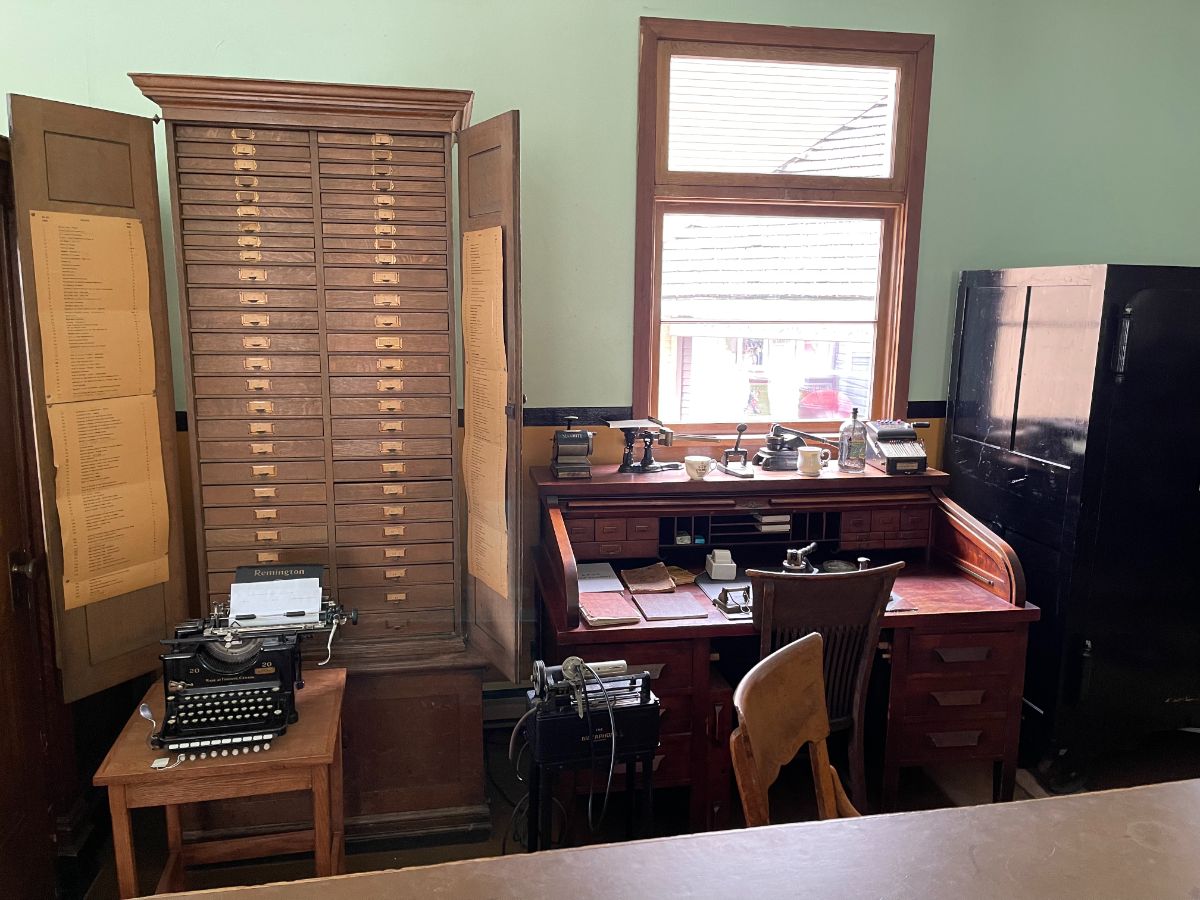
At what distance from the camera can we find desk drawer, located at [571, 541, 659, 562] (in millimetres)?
2994

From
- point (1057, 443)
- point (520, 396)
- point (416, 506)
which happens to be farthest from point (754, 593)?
point (1057, 443)

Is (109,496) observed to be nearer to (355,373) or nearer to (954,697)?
(355,373)

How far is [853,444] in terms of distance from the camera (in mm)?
3281

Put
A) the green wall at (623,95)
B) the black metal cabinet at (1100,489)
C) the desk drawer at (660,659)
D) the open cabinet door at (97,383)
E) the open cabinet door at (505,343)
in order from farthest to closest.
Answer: the green wall at (623,95), the black metal cabinet at (1100,489), the desk drawer at (660,659), the open cabinet door at (505,343), the open cabinet door at (97,383)

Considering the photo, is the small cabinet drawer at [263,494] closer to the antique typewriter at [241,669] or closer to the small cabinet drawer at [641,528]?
the antique typewriter at [241,669]

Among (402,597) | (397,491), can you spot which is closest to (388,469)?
(397,491)

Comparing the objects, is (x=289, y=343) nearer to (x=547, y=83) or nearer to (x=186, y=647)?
(x=186, y=647)

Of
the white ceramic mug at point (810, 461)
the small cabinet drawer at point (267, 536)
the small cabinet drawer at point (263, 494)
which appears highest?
the white ceramic mug at point (810, 461)

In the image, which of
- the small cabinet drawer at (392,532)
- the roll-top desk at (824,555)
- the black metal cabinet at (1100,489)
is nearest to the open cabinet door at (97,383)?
the small cabinet drawer at (392,532)

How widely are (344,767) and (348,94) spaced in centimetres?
205

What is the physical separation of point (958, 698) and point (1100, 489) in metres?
0.84

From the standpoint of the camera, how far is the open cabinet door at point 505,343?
2.43m

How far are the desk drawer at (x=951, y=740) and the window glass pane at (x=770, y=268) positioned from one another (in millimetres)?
1609

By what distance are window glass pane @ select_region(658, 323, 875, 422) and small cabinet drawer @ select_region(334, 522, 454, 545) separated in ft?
3.67
